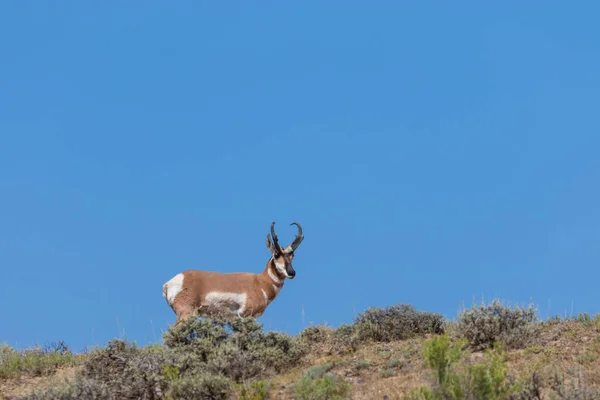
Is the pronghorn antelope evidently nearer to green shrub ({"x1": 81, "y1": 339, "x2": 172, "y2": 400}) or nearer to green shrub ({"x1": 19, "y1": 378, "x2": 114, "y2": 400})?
green shrub ({"x1": 81, "y1": 339, "x2": 172, "y2": 400})

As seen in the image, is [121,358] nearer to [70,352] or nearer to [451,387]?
[70,352]

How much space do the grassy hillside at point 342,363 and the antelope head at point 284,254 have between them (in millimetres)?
2171

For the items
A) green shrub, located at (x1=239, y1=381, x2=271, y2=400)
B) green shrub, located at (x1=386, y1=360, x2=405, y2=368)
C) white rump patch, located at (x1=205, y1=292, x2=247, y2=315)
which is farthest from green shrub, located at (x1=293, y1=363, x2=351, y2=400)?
white rump patch, located at (x1=205, y1=292, x2=247, y2=315)

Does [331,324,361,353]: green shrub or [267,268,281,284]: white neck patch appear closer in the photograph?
[331,324,361,353]: green shrub

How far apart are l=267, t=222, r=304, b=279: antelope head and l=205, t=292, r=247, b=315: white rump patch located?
154cm

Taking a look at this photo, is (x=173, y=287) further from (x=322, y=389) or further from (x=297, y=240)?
(x=322, y=389)

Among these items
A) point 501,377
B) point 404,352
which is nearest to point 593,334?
point 404,352

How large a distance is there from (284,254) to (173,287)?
3.07 metres

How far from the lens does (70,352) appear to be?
1764 cm

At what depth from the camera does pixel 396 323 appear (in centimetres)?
1653

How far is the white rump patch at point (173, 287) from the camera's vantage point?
1756 centimetres

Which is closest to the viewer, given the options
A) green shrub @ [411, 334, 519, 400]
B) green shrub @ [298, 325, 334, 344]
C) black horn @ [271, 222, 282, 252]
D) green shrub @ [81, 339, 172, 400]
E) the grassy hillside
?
green shrub @ [411, 334, 519, 400]

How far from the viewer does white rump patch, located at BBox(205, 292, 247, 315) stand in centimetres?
1758

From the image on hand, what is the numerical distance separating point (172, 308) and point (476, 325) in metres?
7.14
